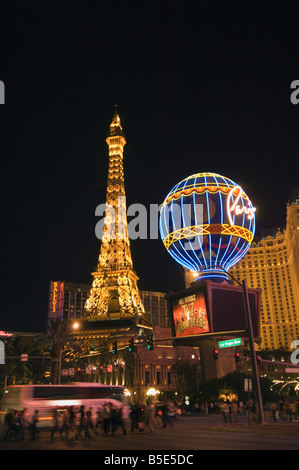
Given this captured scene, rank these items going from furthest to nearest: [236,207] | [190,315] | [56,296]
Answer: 1. [56,296]
2. [190,315]
3. [236,207]

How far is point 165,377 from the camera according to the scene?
249 feet

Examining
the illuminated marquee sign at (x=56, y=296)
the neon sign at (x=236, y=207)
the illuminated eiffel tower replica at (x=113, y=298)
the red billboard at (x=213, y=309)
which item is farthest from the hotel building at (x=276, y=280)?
the red billboard at (x=213, y=309)

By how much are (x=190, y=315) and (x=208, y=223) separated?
36.2 feet

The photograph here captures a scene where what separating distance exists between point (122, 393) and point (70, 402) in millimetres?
6591

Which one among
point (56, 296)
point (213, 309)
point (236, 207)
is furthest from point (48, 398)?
point (56, 296)

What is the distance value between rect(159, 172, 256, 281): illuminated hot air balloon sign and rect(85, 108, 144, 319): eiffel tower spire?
50.1m

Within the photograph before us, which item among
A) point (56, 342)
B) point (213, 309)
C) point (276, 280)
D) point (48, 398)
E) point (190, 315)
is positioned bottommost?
point (48, 398)

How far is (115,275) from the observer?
98875mm

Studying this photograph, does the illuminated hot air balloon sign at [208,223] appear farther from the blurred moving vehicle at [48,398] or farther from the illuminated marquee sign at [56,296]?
the illuminated marquee sign at [56,296]

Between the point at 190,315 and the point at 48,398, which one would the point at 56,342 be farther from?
the point at 48,398

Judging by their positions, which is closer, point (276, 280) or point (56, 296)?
point (276, 280)

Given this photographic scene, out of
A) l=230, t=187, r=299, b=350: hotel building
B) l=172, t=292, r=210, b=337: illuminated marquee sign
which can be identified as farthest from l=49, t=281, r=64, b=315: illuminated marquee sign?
l=172, t=292, r=210, b=337: illuminated marquee sign

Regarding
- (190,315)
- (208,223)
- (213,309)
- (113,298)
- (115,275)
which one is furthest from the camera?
(113,298)
